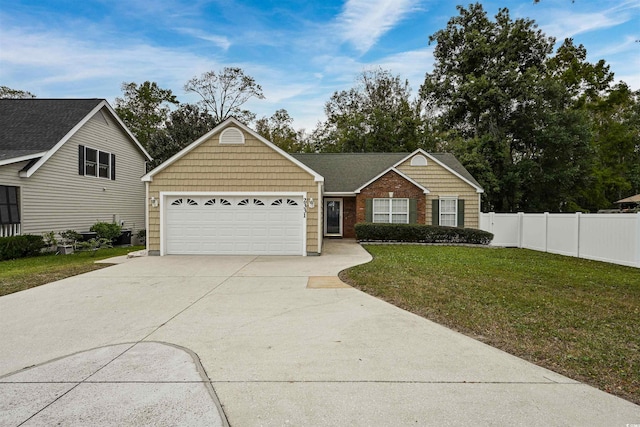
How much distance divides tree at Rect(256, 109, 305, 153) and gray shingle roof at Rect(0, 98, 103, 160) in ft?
64.4

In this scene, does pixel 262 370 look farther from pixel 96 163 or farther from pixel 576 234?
pixel 96 163

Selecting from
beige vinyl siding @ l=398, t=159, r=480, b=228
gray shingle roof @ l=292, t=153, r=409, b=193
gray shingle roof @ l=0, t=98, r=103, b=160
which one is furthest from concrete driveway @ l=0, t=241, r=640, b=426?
beige vinyl siding @ l=398, t=159, r=480, b=228

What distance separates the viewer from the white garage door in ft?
43.2

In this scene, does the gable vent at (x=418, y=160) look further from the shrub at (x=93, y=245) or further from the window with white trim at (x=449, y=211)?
the shrub at (x=93, y=245)

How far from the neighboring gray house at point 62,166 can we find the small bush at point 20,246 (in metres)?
0.60

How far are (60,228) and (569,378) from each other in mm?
18088

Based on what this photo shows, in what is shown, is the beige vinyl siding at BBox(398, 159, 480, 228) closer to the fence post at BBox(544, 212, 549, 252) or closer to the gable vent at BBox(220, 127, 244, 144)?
the fence post at BBox(544, 212, 549, 252)

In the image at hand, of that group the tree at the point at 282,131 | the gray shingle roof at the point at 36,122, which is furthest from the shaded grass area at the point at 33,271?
the tree at the point at 282,131

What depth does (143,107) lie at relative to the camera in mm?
34844

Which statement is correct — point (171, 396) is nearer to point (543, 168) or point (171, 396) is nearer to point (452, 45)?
point (543, 168)

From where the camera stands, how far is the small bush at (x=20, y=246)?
41.1ft

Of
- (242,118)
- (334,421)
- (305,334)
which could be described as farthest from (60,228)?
(242,118)

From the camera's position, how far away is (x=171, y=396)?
10.8 feet

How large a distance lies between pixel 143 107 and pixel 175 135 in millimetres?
9213
